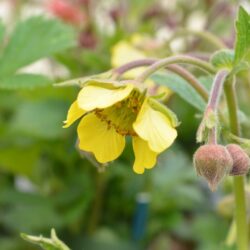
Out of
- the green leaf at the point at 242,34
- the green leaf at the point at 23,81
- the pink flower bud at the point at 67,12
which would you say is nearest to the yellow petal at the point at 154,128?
the green leaf at the point at 242,34

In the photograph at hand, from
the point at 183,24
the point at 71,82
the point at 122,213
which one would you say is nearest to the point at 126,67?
the point at 71,82

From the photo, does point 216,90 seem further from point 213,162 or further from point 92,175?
point 92,175

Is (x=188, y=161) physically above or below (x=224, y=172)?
above

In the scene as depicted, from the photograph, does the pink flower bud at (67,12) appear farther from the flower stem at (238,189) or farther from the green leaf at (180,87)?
the flower stem at (238,189)

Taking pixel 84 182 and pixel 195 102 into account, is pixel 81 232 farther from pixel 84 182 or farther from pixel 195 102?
pixel 195 102

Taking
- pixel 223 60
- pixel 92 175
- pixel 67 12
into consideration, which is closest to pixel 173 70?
pixel 223 60

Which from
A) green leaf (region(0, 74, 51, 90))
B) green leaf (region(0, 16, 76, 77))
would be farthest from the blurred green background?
green leaf (region(0, 74, 51, 90))

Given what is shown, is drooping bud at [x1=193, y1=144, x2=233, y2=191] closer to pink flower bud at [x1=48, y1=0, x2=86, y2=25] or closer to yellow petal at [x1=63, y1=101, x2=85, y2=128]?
yellow petal at [x1=63, y1=101, x2=85, y2=128]
